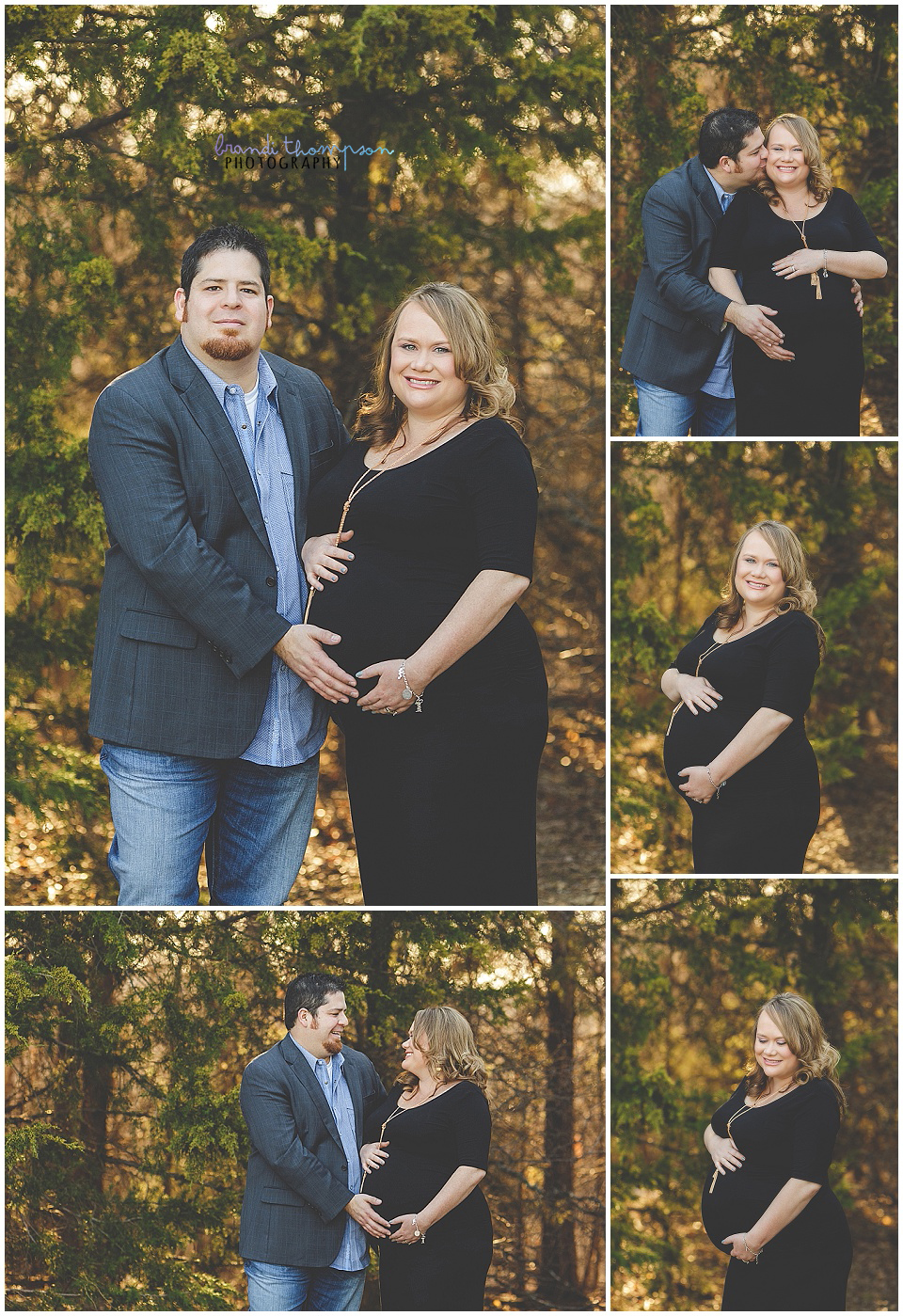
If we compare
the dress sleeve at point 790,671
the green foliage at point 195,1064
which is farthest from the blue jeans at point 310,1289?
the dress sleeve at point 790,671

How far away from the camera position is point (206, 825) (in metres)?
3.42

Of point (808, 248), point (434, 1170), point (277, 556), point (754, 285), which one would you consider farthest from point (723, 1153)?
point (808, 248)

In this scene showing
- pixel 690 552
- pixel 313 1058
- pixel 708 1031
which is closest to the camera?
pixel 313 1058

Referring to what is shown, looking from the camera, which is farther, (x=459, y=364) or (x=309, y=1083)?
(x=309, y=1083)

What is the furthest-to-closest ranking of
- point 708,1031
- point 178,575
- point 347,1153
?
point 708,1031 < point 347,1153 < point 178,575

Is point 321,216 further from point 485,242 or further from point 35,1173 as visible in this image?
point 35,1173

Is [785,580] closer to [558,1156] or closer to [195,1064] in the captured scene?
[558,1156]

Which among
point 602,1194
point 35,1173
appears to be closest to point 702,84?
point 602,1194

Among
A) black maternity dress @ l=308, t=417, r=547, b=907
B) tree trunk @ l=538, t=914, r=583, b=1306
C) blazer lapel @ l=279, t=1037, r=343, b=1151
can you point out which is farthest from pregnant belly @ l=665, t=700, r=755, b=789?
blazer lapel @ l=279, t=1037, r=343, b=1151

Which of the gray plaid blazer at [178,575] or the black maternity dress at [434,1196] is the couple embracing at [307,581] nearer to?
the gray plaid blazer at [178,575]

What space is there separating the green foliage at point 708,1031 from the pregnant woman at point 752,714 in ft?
0.82

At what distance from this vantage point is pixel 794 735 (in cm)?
370

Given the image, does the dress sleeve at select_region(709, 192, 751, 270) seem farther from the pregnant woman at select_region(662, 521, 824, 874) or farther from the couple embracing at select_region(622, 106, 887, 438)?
the pregnant woman at select_region(662, 521, 824, 874)

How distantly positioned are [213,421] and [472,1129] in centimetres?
221
